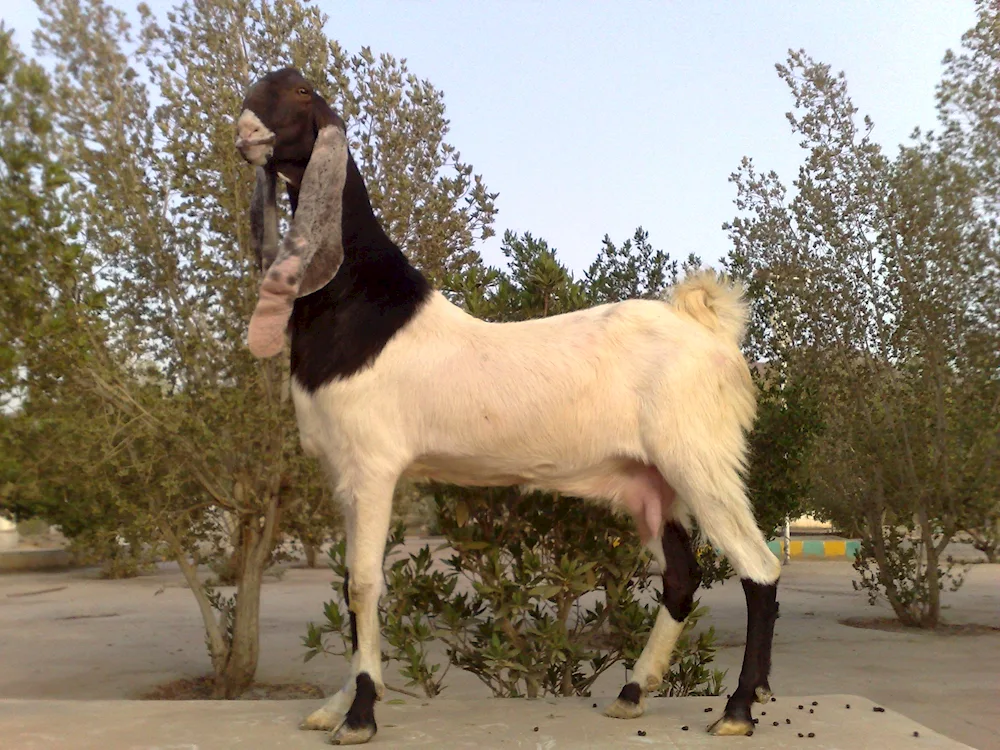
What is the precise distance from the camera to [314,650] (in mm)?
4672

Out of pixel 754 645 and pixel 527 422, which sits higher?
pixel 527 422

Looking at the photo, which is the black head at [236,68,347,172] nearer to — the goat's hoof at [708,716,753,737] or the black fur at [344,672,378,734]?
the black fur at [344,672,378,734]

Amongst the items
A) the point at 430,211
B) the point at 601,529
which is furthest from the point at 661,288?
the point at 601,529

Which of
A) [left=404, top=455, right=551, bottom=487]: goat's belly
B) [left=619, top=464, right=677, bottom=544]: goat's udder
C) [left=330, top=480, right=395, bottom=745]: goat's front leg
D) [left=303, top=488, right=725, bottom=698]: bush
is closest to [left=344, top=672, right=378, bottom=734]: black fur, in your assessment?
[left=330, top=480, right=395, bottom=745]: goat's front leg

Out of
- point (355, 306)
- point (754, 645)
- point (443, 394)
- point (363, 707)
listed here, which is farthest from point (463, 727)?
point (355, 306)

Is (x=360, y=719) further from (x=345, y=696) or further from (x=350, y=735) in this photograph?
(x=345, y=696)

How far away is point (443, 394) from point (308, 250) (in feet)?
2.60

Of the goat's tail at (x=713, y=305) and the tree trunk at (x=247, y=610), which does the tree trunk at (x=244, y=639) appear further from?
the goat's tail at (x=713, y=305)

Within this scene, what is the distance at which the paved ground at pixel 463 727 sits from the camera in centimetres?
352

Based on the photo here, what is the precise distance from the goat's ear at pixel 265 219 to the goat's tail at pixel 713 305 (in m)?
1.82

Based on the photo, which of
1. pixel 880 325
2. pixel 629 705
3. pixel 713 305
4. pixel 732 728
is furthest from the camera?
pixel 880 325

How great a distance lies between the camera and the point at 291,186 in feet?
13.2

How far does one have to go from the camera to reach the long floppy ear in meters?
3.62

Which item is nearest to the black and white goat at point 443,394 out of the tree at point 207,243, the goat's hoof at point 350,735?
the goat's hoof at point 350,735
